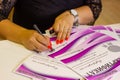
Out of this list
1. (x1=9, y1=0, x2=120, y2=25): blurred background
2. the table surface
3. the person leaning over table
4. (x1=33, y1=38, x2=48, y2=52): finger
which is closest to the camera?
the table surface

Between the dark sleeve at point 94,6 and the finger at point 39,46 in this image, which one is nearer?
the finger at point 39,46

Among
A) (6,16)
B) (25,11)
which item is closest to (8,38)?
(6,16)

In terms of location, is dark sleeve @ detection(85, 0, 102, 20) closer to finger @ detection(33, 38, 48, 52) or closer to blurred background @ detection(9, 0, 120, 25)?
finger @ detection(33, 38, 48, 52)

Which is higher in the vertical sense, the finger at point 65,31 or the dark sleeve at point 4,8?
the dark sleeve at point 4,8

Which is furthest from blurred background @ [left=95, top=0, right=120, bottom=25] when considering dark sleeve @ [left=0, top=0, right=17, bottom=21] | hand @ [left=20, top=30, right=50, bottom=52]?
hand @ [left=20, top=30, right=50, bottom=52]

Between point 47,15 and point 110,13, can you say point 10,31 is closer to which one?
point 47,15

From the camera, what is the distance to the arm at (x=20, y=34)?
0.94m

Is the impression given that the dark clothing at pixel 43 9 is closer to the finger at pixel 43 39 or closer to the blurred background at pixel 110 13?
the finger at pixel 43 39

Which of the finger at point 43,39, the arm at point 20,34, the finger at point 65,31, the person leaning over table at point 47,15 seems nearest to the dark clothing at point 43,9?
the person leaning over table at point 47,15

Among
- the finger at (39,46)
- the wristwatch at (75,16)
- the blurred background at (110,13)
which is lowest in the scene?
the blurred background at (110,13)

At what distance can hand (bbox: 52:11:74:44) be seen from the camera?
1.01m

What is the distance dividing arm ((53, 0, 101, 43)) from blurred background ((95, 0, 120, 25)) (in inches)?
55.3

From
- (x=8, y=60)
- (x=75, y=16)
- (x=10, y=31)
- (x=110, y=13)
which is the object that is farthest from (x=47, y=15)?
(x=110, y=13)

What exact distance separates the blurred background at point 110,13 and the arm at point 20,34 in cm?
169
